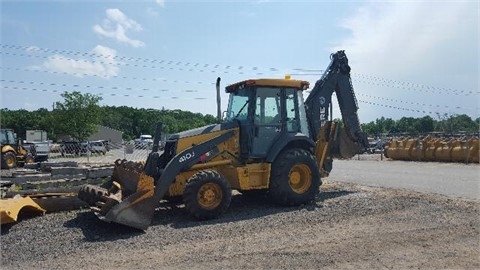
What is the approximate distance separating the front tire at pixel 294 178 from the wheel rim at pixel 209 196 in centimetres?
149

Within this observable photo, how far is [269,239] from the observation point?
23.8ft

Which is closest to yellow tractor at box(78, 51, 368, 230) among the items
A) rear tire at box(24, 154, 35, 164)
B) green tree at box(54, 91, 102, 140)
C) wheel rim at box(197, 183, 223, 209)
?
wheel rim at box(197, 183, 223, 209)

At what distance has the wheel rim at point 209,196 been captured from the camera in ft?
28.5

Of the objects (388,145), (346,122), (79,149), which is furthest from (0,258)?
(79,149)

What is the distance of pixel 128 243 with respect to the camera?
7172 mm

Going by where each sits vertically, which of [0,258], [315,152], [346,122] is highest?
[346,122]

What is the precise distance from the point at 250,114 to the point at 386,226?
12.0 ft

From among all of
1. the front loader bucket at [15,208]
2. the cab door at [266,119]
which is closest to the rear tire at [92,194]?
the front loader bucket at [15,208]

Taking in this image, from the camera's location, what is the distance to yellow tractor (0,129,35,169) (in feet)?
83.3

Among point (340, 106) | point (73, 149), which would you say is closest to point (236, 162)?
point (340, 106)

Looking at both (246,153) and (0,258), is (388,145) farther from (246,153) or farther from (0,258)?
(0,258)

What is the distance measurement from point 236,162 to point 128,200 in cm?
270

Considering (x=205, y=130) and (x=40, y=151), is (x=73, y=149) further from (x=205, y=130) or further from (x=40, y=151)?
(x=205, y=130)

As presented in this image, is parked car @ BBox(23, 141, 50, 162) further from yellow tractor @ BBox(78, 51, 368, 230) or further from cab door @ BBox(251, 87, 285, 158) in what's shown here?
cab door @ BBox(251, 87, 285, 158)
